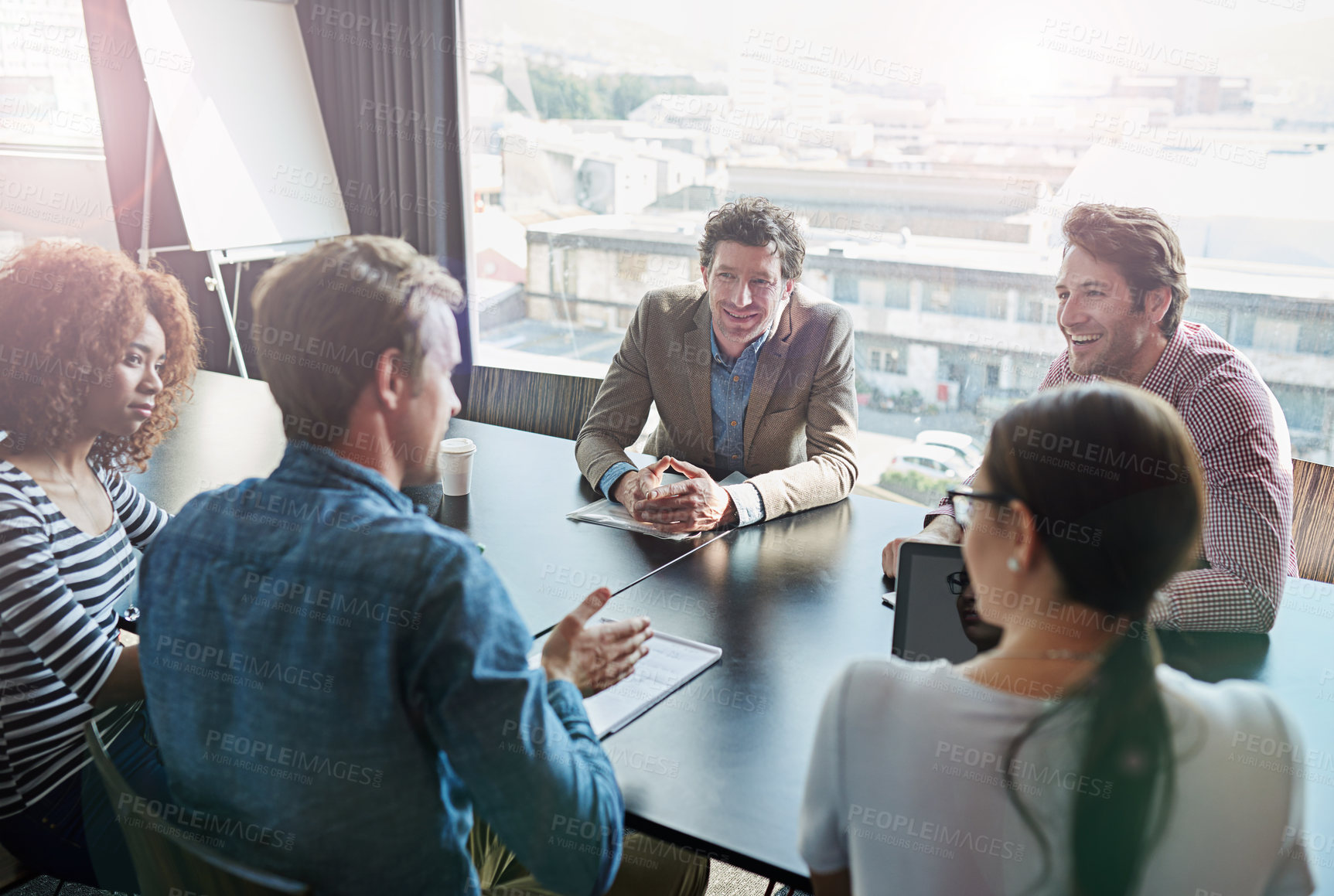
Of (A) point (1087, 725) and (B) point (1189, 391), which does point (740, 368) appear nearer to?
(B) point (1189, 391)

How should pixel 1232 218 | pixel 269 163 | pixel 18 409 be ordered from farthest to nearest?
pixel 269 163 → pixel 1232 218 → pixel 18 409

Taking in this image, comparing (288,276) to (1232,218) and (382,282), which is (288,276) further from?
(1232,218)

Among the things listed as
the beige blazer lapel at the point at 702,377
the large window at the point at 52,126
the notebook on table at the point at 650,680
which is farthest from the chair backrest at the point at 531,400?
the large window at the point at 52,126

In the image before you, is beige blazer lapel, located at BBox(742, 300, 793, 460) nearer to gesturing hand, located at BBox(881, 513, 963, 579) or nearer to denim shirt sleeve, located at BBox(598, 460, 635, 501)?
denim shirt sleeve, located at BBox(598, 460, 635, 501)

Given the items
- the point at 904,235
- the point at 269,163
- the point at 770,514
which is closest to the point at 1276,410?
the point at 770,514

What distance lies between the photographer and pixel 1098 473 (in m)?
0.85

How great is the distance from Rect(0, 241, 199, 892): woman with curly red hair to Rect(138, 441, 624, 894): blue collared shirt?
0.34 metres

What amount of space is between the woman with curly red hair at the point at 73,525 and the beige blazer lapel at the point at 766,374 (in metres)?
1.31

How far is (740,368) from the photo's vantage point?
254 centimetres

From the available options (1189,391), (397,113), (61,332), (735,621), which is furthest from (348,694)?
(397,113)

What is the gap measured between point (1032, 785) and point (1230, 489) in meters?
1.11

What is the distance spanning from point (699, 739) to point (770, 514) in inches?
33.6

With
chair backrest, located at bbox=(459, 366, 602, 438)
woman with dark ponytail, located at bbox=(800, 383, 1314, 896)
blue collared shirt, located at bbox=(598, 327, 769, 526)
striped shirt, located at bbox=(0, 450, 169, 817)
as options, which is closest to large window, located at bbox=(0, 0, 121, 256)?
chair backrest, located at bbox=(459, 366, 602, 438)

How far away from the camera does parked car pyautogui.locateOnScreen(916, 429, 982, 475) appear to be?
369cm
